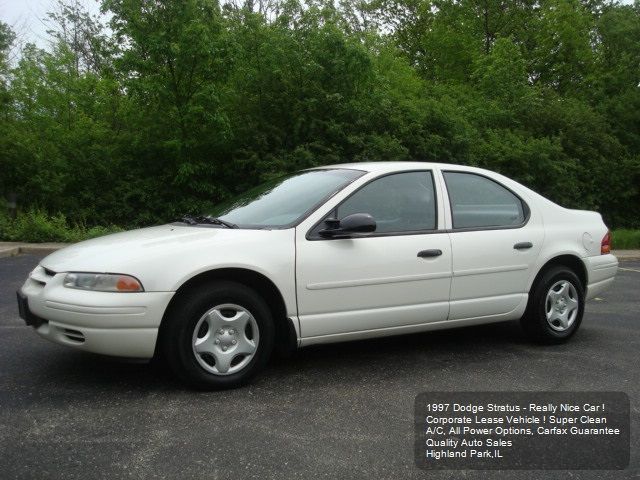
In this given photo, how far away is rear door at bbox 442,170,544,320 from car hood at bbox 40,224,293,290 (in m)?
1.43

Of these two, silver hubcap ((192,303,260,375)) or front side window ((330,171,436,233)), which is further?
front side window ((330,171,436,233))

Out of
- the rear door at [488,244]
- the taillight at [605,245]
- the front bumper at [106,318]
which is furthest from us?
the taillight at [605,245]

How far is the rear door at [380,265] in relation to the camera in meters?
4.33

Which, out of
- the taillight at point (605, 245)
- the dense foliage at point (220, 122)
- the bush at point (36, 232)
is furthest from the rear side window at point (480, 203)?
the dense foliage at point (220, 122)

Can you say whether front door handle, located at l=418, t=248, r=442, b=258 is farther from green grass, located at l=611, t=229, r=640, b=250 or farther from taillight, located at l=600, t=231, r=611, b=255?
green grass, located at l=611, t=229, r=640, b=250

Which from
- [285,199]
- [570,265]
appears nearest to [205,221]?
[285,199]

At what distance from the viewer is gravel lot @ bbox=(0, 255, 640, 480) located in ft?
9.96

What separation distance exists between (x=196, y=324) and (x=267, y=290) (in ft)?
1.81

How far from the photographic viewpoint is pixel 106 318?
150 inches

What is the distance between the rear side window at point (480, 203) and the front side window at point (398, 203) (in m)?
0.20

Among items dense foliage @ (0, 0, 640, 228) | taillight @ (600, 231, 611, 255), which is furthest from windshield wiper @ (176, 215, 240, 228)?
dense foliage @ (0, 0, 640, 228)

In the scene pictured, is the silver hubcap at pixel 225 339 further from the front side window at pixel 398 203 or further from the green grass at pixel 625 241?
the green grass at pixel 625 241

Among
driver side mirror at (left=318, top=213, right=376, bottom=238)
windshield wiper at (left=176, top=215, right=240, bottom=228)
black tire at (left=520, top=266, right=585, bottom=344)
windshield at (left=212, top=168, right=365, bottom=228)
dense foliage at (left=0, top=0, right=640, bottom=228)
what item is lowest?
black tire at (left=520, top=266, right=585, bottom=344)

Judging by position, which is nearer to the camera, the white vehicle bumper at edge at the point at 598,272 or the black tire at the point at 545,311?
the black tire at the point at 545,311
